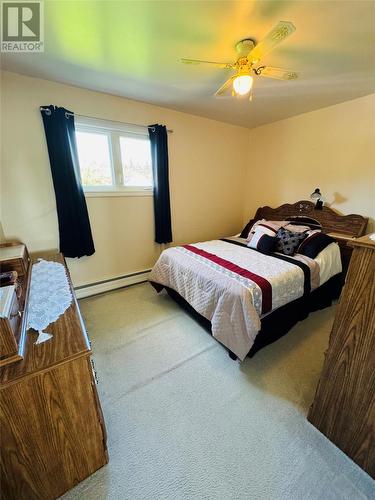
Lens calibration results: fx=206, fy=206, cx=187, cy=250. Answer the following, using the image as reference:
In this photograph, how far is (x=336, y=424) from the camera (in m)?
1.18

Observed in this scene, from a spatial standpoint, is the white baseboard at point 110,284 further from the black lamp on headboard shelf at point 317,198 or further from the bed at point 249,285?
the black lamp on headboard shelf at point 317,198

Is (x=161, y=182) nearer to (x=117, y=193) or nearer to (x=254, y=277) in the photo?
(x=117, y=193)

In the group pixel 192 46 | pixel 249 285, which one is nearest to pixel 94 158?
Result: pixel 192 46

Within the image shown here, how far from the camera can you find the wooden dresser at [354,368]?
988 millimetres

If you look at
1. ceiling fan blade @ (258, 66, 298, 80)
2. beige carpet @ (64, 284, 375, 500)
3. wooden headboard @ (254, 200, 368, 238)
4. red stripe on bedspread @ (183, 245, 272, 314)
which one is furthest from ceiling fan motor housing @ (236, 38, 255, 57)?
beige carpet @ (64, 284, 375, 500)

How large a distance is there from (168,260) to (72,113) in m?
1.95

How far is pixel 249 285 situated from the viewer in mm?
1720

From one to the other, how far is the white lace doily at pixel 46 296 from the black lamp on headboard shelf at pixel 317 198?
3.23 meters

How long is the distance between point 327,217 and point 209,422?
9.78 ft

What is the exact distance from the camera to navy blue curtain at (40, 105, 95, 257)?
2.20 m

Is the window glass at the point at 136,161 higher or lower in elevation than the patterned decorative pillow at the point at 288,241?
higher

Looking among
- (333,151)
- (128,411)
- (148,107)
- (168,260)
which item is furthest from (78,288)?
(333,151)

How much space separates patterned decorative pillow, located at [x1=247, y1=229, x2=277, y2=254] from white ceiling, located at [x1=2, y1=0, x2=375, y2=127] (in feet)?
5.39

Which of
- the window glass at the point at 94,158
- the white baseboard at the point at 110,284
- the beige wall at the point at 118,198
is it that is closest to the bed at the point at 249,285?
the white baseboard at the point at 110,284
